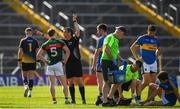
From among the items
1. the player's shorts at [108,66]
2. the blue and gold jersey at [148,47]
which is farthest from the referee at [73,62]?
the blue and gold jersey at [148,47]

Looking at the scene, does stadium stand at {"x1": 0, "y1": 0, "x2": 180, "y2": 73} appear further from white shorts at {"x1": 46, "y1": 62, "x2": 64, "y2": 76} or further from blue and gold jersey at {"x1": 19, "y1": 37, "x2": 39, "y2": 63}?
white shorts at {"x1": 46, "y1": 62, "x2": 64, "y2": 76}

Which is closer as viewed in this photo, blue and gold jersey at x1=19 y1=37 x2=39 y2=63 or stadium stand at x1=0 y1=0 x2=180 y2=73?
blue and gold jersey at x1=19 y1=37 x2=39 y2=63

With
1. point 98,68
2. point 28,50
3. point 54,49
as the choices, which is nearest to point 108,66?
point 98,68

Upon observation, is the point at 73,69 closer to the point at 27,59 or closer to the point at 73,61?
the point at 73,61

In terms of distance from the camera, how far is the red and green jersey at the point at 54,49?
71.6 feet

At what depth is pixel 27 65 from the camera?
2738 centimetres

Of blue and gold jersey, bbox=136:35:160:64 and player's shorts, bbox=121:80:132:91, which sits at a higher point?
blue and gold jersey, bbox=136:35:160:64

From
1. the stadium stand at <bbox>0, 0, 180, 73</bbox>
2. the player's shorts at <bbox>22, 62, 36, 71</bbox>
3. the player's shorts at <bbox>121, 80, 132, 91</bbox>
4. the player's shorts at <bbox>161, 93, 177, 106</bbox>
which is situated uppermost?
the stadium stand at <bbox>0, 0, 180, 73</bbox>

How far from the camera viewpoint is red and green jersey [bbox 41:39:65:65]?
21812 mm

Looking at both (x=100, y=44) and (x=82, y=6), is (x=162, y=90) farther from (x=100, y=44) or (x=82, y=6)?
(x=82, y=6)

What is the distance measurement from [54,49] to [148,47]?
294 cm

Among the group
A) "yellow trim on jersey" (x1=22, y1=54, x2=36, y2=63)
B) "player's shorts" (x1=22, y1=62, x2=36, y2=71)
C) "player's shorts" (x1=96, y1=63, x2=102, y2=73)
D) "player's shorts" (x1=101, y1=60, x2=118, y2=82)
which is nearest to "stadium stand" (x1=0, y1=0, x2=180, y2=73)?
"player's shorts" (x1=22, y1=62, x2=36, y2=71)

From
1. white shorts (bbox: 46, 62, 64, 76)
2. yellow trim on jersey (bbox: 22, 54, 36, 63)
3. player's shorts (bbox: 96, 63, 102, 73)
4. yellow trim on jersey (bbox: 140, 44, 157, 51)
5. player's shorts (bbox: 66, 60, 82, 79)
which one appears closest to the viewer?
white shorts (bbox: 46, 62, 64, 76)

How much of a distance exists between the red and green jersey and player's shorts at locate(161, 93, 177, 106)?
312 centimetres
